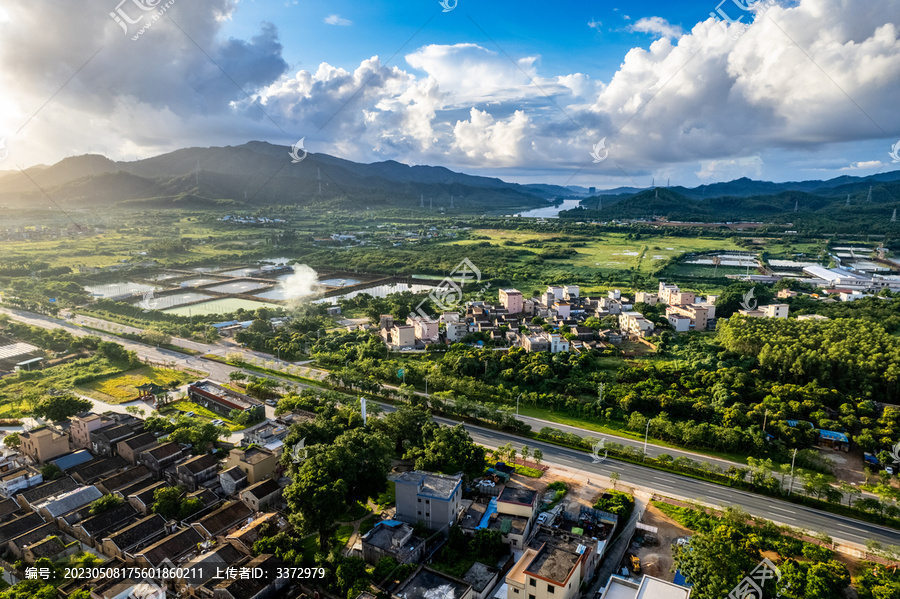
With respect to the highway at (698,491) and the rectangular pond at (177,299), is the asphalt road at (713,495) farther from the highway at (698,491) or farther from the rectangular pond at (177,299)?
the rectangular pond at (177,299)

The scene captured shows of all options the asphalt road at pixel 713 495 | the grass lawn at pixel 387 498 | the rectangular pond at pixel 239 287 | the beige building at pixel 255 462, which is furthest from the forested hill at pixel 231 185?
the asphalt road at pixel 713 495

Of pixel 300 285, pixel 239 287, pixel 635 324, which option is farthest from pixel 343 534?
pixel 239 287

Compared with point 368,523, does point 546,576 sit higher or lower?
higher

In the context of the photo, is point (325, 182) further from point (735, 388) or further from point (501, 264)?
point (735, 388)

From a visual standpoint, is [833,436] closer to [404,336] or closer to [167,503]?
[404,336]

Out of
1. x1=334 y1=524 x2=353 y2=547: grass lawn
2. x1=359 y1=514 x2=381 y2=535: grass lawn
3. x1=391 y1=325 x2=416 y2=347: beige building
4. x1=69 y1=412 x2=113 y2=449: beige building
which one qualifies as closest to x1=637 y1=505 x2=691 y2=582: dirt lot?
x1=359 y1=514 x2=381 y2=535: grass lawn

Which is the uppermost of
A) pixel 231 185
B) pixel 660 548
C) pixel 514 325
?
pixel 231 185

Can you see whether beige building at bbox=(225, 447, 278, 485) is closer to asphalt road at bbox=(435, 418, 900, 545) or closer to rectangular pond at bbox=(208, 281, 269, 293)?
asphalt road at bbox=(435, 418, 900, 545)
